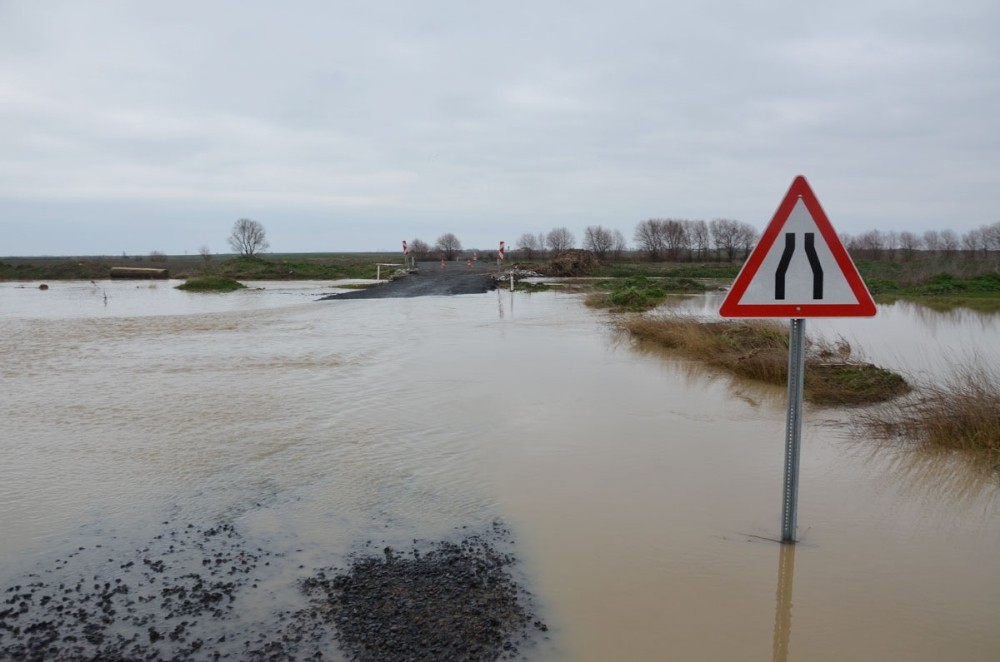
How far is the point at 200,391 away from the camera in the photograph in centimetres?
989

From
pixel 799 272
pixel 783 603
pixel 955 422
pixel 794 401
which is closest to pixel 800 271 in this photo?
pixel 799 272

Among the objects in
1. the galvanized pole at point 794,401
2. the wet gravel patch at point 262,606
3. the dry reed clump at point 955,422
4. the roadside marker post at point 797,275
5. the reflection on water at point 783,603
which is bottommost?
the reflection on water at point 783,603

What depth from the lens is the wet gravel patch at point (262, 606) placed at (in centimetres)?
342

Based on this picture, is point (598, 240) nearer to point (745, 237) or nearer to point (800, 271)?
point (745, 237)

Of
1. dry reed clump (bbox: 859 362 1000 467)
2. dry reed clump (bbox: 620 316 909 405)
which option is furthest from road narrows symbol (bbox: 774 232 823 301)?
dry reed clump (bbox: 620 316 909 405)

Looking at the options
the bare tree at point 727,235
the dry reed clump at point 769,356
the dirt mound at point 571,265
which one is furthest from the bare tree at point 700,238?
the dry reed clump at point 769,356

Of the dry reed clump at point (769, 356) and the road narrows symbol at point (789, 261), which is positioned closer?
the road narrows symbol at point (789, 261)

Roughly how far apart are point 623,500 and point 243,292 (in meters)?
30.9

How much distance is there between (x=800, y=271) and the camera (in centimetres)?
425

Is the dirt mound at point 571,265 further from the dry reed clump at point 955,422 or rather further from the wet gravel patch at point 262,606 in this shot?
the wet gravel patch at point 262,606

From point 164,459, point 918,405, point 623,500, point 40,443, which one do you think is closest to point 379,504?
point 623,500

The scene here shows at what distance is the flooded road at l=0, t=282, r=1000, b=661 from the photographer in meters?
3.90

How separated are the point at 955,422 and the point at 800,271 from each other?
4046 millimetres

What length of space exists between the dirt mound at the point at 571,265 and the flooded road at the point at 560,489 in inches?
1419
